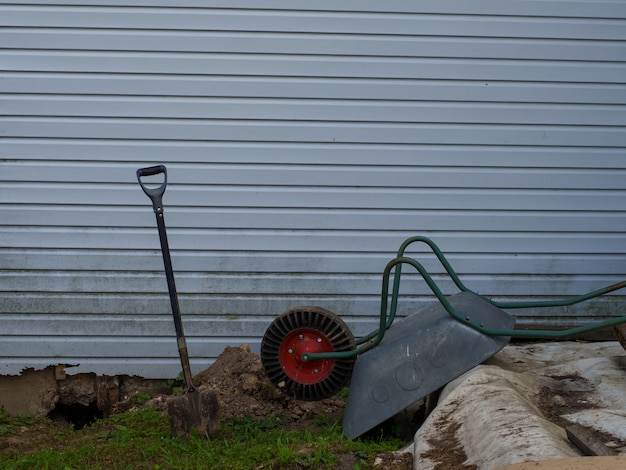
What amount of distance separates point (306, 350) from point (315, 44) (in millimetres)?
2014

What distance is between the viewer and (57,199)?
548 cm

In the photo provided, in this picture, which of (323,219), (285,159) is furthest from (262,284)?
(285,159)

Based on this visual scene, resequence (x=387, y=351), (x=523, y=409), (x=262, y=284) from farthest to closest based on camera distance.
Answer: (x=262, y=284) → (x=387, y=351) → (x=523, y=409)

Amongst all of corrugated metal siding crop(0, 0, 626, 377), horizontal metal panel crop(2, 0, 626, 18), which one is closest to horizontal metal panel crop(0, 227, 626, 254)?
corrugated metal siding crop(0, 0, 626, 377)

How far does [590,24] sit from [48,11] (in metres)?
3.57

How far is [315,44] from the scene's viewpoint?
5.38 metres

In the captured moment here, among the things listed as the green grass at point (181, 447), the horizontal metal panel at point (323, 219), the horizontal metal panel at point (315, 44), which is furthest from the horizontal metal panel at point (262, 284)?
the horizontal metal panel at point (315, 44)

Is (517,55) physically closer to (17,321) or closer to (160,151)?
(160,151)

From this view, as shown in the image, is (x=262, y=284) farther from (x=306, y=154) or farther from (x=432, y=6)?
(x=432, y=6)

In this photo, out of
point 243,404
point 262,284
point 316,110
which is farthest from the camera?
point 262,284

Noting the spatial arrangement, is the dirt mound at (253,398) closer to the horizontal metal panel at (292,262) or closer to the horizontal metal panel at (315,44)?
the horizontal metal panel at (292,262)

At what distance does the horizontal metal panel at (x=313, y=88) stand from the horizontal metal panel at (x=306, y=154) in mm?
323

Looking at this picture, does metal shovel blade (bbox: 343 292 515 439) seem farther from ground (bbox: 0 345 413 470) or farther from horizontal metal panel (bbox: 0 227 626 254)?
horizontal metal panel (bbox: 0 227 626 254)

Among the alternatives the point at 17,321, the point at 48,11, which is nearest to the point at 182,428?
the point at 17,321
